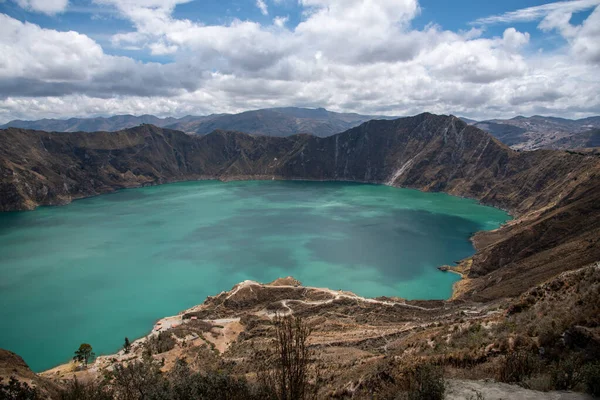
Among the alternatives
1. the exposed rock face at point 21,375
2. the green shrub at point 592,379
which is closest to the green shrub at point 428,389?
the green shrub at point 592,379

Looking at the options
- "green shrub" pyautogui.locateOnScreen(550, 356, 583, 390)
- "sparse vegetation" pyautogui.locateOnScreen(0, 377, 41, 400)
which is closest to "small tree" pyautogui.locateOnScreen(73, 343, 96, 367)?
"sparse vegetation" pyautogui.locateOnScreen(0, 377, 41, 400)

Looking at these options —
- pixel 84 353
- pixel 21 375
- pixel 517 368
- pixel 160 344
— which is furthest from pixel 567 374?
pixel 84 353

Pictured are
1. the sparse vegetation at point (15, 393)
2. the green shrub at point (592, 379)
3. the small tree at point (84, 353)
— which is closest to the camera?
the green shrub at point (592, 379)

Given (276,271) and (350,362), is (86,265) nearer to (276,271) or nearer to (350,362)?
(276,271)

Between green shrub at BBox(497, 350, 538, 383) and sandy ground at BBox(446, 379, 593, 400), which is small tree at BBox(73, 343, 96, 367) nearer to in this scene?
sandy ground at BBox(446, 379, 593, 400)

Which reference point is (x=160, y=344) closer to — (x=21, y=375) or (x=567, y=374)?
(x=21, y=375)

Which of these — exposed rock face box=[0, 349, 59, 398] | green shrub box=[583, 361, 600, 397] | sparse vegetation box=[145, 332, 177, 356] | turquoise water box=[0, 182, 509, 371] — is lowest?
turquoise water box=[0, 182, 509, 371]

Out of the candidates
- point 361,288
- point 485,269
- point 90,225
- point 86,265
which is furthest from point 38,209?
point 485,269

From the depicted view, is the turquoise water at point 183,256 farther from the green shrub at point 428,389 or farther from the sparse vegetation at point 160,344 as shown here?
the green shrub at point 428,389
